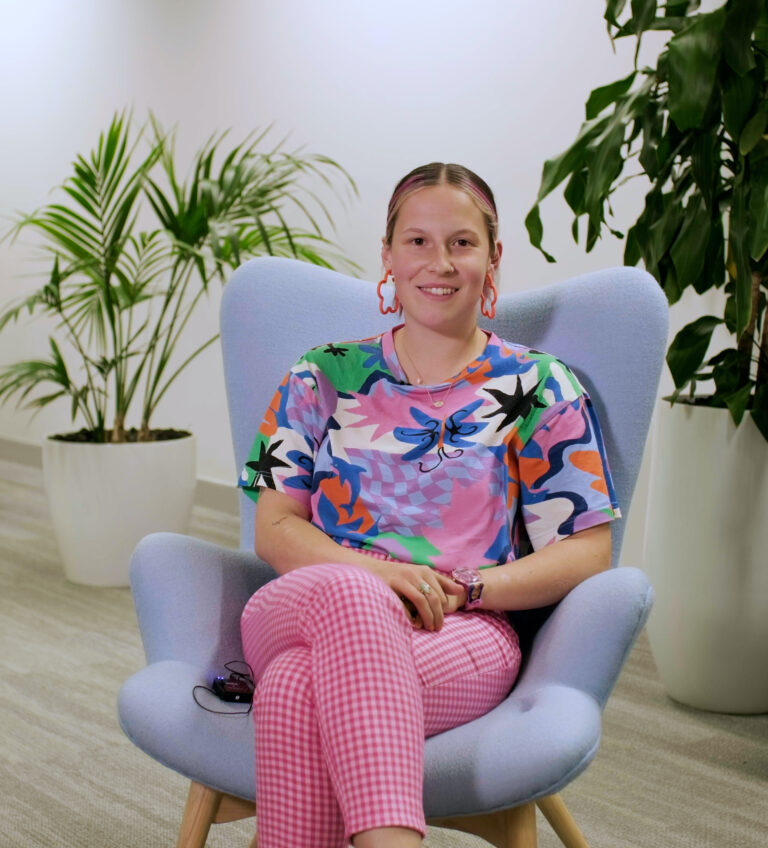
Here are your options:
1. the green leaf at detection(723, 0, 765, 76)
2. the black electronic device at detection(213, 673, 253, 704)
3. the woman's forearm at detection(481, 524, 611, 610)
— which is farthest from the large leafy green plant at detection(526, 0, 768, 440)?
the black electronic device at detection(213, 673, 253, 704)

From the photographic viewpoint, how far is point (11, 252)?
579 cm

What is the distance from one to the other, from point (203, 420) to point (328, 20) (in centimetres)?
171

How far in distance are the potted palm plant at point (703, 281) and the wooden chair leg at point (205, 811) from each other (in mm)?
1304

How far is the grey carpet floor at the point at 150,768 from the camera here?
2000mm

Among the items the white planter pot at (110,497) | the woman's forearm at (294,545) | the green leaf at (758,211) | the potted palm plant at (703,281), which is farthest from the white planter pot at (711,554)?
the white planter pot at (110,497)

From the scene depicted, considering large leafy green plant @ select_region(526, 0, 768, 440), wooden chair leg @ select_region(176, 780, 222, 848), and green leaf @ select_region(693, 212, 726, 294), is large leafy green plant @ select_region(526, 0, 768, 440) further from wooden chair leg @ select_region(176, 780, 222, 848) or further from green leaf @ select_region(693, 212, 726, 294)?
wooden chair leg @ select_region(176, 780, 222, 848)

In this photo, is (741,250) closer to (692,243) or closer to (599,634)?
(692,243)

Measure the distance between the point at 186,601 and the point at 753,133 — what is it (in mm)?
1353

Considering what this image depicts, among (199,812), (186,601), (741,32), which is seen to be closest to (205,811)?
(199,812)

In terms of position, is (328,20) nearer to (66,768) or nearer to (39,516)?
(39,516)

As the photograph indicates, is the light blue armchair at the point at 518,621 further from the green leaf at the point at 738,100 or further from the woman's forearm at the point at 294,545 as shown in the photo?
the green leaf at the point at 738,100

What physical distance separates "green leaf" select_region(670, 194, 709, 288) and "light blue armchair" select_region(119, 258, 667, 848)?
0.59 metres

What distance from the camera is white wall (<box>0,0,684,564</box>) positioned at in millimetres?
3400

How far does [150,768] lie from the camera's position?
2262 mm
